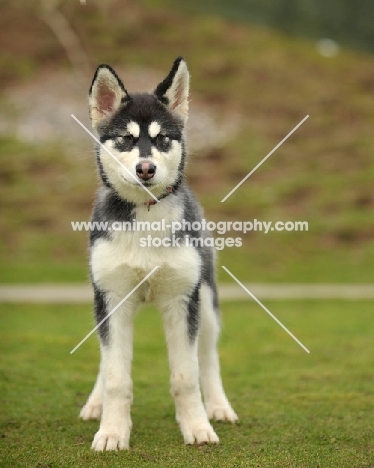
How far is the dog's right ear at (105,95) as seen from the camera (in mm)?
6504

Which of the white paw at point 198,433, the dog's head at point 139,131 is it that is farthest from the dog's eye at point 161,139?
the white paw at point 198,433

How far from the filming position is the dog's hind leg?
745 centimetres

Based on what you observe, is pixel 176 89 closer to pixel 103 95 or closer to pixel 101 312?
pixel 103 95

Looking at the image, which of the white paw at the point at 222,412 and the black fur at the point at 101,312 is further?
the white paw at the point at 222,412

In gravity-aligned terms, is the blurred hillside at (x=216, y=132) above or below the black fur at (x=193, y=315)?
below

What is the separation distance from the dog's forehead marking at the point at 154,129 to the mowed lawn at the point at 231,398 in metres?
1.94

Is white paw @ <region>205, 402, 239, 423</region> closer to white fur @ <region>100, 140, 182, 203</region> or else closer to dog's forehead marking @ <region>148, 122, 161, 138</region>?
white fur @ <region>100, 140, 182, 203</region>

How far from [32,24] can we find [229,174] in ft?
43.8

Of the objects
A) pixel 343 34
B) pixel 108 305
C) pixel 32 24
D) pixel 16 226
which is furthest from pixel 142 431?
pixel 32 24

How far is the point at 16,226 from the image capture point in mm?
27438

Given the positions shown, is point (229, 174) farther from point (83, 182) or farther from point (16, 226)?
point (16, 226)

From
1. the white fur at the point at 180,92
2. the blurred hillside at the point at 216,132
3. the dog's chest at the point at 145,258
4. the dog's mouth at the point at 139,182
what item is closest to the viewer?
the dog's mouth at the point at 139,182

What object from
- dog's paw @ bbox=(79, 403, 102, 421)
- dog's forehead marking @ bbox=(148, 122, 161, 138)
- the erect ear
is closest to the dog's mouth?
dog's forehead marking @ bbox=(148, 122, 161, 138)

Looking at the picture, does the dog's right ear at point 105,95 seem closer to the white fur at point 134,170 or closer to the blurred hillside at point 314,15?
the white fur at point 134,170
